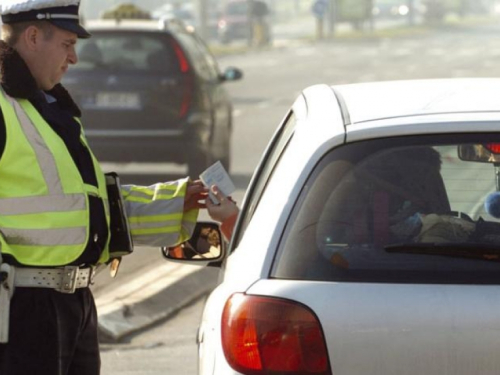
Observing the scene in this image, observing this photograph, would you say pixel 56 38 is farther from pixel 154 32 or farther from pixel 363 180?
pixel 154 32

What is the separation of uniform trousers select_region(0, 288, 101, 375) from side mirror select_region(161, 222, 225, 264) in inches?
26.2

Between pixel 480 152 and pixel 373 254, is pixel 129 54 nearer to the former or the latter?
pixel 480 152

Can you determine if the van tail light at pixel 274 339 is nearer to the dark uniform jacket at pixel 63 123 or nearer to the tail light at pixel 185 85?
the dark uniform jacket at pixel 63 123

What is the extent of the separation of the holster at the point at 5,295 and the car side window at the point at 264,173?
2.20 feet

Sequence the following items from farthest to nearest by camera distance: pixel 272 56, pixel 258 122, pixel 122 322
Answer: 1. pixel 272 56
2. pixel 258 122
3. pixel 122 322

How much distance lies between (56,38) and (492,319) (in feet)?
5.51

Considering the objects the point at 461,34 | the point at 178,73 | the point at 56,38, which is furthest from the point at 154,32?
the point at 461,34

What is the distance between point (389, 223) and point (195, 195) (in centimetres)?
121

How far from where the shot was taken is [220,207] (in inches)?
192

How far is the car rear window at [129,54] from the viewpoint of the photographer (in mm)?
14930

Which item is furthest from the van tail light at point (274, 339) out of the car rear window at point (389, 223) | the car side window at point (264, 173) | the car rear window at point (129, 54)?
the car rear window at point (129, 54)

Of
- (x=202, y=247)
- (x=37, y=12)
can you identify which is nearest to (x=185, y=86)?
(x=202, y=247)

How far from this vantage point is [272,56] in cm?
4759

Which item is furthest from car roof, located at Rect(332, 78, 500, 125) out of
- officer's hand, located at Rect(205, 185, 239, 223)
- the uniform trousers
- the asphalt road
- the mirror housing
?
the mirror housing
